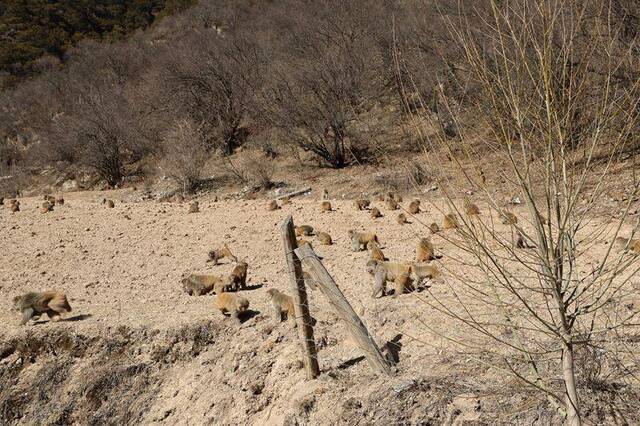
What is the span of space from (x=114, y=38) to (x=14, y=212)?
36128mm

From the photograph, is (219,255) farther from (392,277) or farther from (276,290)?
(392,277)

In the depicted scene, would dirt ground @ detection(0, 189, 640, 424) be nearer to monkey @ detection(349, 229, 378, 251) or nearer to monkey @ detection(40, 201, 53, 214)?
monkey @ detection(349, 229, 378, 251)

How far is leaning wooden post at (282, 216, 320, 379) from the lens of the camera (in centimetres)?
521

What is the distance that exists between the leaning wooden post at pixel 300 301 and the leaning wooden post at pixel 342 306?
3.5 inches

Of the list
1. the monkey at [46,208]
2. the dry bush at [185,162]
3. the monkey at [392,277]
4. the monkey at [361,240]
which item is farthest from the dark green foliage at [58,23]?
the monkey at [392,277]

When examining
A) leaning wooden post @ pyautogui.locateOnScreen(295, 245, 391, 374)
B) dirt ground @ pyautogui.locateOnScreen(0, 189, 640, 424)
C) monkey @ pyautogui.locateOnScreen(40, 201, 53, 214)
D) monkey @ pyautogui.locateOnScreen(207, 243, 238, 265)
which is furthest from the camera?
monkey @ pyautogui.locateOnScreen(40, 201, 53, 214)

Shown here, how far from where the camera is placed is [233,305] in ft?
23.2

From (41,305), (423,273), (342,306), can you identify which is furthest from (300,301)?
(41,305)

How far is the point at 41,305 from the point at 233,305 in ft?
9.48

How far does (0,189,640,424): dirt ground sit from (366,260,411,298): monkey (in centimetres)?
15

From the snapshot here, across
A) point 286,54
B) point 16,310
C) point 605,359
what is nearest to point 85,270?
point 16,310

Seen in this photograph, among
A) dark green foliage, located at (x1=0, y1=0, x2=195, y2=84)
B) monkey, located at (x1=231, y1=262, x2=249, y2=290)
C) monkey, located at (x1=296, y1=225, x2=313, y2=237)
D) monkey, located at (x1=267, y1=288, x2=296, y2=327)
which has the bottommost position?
monkey, located at (x1=296, y1=225, x2=313, y2=237)

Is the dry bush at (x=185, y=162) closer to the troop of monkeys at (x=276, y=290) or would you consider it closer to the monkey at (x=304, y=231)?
the monkey at (x=304, y=231)

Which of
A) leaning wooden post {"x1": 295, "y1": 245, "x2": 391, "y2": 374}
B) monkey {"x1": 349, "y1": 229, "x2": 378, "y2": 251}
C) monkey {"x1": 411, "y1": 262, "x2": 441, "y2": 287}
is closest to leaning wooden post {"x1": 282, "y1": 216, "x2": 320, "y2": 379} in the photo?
leaning wooden post {"x1": 295, "y1": 245, "x2": 391, "y2": 374}
